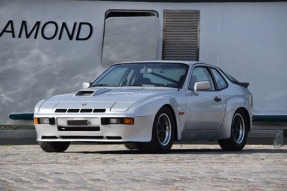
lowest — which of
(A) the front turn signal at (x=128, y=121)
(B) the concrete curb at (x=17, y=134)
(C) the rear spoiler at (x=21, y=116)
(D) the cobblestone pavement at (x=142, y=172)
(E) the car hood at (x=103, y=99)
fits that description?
(B) the concrete curb at (x=17, y=134)

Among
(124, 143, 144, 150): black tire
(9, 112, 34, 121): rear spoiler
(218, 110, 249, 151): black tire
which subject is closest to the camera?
(218, 110, 249, 151): black tire

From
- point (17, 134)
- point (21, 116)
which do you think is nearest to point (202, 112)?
point (17, 134)

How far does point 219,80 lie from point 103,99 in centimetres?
267

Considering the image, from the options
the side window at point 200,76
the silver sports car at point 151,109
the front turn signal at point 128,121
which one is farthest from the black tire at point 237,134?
the front turn signal at point 128,121

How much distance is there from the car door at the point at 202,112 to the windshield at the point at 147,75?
0.72ft

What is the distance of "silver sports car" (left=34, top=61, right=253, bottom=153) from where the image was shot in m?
10.5

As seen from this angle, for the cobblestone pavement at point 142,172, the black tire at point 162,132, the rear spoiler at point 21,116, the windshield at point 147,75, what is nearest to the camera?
the cobblestone pavement at point 142,172

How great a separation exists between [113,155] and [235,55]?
18.6 feet

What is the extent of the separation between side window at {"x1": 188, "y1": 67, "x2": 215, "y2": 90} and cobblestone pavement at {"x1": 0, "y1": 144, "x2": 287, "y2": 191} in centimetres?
156

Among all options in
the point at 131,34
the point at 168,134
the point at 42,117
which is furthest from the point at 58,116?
the point at 131,34

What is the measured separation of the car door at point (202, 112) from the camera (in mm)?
11492

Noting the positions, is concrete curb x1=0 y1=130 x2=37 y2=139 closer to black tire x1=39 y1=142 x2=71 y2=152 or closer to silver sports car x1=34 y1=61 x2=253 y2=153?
silver sports car x1=34 y1=61 x2=253 y2=153

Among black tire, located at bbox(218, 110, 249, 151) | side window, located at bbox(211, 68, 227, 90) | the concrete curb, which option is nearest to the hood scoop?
side window, located at bbox(211, 68, 227, 90)

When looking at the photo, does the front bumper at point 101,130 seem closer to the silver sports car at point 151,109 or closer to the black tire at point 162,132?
the silver sports car at point 151,109
